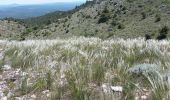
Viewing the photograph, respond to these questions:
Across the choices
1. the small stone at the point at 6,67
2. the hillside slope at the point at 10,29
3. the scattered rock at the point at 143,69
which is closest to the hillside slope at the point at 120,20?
the hillside slope at the point at 10,29

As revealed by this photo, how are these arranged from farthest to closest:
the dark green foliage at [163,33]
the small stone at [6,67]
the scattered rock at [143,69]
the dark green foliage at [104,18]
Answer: the dark green foliage at [104,18] → the dark green foliage at [163,33] → the small stone at [6,67] → the scattered rock at [143,69]

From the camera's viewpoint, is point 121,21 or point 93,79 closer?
point 93,79

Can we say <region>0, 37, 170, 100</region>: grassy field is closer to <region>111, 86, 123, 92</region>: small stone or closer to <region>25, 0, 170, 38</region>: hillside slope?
<region>111, 86, 123, 92</region>: small stone

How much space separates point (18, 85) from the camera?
6.12 meters

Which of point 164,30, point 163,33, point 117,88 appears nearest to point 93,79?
point 117,88

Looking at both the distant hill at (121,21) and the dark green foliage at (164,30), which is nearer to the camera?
the dark green foliage at (164,30)

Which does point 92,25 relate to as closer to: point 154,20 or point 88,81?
point 154,20

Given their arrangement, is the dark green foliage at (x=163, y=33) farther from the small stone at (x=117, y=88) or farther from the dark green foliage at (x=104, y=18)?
the small stone at (x=117, y=88)

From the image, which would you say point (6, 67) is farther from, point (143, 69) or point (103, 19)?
point (103, 19)

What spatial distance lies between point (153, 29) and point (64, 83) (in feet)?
150

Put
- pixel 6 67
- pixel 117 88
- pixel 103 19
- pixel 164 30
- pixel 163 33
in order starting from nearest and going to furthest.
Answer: pixel 117 88 < pixel 6 67 < pixel 163 33 < pixel 164 30 < pixel 103 19

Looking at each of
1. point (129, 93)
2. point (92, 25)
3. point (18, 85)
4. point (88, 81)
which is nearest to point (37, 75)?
point (18, 85)

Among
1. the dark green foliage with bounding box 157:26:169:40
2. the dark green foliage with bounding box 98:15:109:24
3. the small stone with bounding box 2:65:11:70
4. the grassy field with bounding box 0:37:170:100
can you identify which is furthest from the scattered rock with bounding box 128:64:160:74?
the dark green foliage with bounding box 98:15:109:24

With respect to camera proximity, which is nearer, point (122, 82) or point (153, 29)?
point (122, 82)
